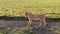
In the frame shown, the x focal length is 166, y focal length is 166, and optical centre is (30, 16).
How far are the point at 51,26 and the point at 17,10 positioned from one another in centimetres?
42

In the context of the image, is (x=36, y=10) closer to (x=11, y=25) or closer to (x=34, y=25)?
(x=34, y=25)

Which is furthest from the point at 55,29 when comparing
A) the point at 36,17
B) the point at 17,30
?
the point at 17,30

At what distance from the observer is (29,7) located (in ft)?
6.08

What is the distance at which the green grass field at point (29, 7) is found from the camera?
1.78 metres

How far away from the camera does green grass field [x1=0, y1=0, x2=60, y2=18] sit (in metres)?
1.78

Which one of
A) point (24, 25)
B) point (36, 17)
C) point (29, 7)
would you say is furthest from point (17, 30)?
point (29, 7)

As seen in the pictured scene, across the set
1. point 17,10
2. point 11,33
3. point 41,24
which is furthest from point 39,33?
point 17,10

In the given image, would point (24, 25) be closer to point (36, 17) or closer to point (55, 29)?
point (36, 17)

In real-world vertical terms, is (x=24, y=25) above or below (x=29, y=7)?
below

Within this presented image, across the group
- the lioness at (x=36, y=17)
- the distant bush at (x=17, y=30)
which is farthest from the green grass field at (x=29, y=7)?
the distant bush at (x=17, y=30)

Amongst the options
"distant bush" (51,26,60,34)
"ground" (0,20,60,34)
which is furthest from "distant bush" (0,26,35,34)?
"distant bush" (51,26,60,34)

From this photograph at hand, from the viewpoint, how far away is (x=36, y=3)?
1.91 m

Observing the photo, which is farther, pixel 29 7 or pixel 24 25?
pixel 29 7

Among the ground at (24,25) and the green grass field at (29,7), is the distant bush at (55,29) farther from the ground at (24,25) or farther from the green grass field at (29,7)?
the green grass field at (29,7)
